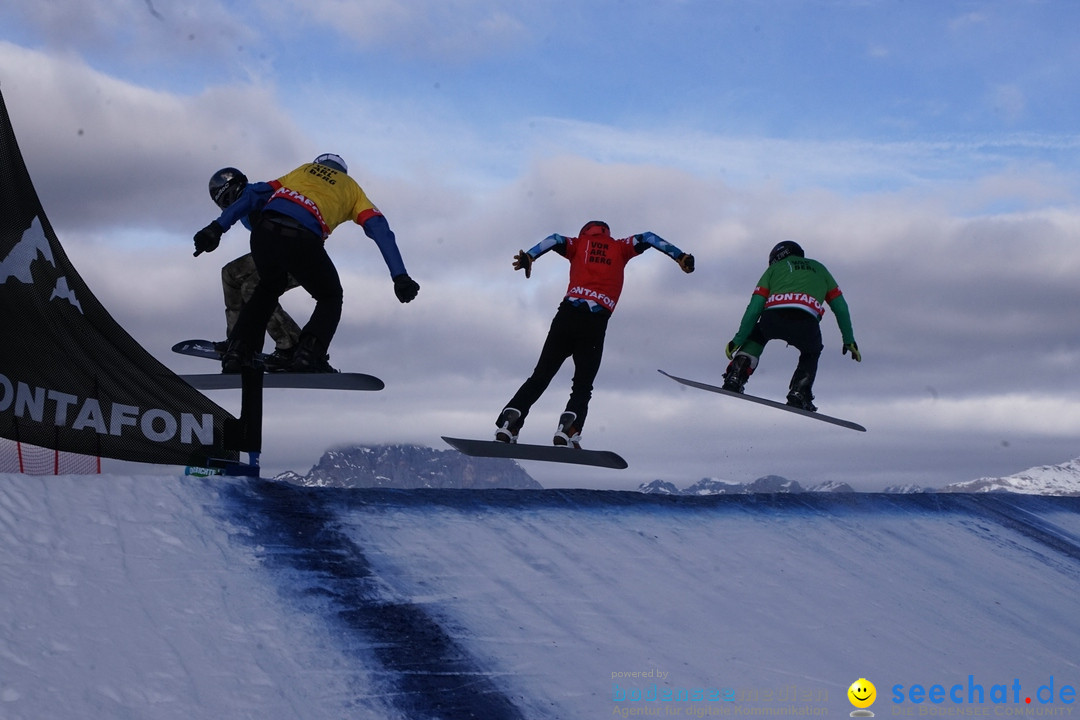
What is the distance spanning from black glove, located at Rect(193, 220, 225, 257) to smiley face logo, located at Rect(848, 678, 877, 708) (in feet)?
17.0

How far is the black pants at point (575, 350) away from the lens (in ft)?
29.7

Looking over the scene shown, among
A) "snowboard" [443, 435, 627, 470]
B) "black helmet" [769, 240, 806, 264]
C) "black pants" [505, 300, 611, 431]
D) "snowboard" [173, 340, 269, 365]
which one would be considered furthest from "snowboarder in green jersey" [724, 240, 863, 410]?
"snowboard" [173, 340, 269, 365]

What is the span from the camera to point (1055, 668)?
20.6ft

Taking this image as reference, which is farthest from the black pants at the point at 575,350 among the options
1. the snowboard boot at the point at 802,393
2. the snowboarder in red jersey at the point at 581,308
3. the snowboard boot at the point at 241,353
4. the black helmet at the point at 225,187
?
the black helmet at the point at 225,187

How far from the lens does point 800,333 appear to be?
33.3ft

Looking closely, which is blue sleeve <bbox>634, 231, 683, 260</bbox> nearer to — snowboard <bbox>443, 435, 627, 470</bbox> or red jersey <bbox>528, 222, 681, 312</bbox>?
red jersey <bbox>528, 222, 681, 312</bbox>

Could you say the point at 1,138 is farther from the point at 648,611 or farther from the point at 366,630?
the point at 648,611

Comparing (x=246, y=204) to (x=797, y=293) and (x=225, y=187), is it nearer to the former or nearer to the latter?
(x=225, y=187)

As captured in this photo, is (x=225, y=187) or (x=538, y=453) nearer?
(x=225, y=187)

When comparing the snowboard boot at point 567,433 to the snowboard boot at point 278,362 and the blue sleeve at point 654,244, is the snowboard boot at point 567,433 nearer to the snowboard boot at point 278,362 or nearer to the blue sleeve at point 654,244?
the blue sleeve at point 654,244

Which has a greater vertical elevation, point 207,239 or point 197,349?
point 207,239

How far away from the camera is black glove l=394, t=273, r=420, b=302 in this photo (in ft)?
24.7

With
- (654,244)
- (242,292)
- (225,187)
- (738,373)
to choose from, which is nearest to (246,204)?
(225,187)

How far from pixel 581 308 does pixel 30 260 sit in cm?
460
